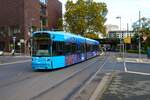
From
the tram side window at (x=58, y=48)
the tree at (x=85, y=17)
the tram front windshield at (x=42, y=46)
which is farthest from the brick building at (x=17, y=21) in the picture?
the tram front windshield at (x=42, y=46)

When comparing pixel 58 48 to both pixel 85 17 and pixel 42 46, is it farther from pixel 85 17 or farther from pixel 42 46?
pixel 85 17

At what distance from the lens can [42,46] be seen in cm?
2905

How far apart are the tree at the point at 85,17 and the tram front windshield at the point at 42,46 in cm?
9621

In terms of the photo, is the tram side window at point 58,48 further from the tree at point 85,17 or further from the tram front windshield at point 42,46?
the tree at point 85,17

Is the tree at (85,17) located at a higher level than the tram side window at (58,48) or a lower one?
higher

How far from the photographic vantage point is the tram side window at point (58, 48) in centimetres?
2969

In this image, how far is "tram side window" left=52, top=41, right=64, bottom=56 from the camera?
2969cm

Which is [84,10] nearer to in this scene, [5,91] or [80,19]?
[80,19]

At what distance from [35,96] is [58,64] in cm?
1646

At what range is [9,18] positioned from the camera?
98625 mm

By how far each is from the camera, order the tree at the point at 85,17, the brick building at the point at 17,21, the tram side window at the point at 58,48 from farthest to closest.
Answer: the tree at the point at 85,17 → the brick building at the point at 17,21 → the tram side window at the point at 58,48

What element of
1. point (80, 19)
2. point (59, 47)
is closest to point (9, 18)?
point (80, 19)

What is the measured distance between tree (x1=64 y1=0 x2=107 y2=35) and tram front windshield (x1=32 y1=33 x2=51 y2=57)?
96.2m

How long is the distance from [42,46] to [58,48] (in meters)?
2.09
